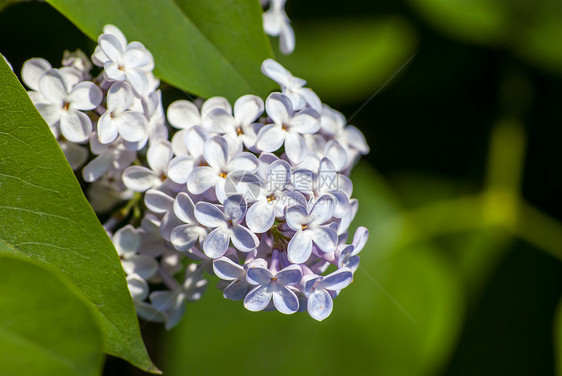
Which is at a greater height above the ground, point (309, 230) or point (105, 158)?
point (309, 230)

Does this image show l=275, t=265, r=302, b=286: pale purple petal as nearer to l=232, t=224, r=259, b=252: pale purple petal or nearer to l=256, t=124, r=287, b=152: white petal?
l=232, t=224, r=259, b=252: pale purple petal

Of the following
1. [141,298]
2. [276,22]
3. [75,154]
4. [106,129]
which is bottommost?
[141,298]

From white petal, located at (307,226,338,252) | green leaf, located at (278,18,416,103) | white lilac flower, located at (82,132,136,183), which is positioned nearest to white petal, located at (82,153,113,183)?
white lilac flower, located at (82,132,136,183)

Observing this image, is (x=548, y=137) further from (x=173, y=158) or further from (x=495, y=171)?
(x=173, y=158)

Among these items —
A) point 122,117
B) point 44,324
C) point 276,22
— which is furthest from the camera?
point 276,22

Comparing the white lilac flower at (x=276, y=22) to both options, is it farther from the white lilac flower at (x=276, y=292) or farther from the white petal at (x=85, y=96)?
the white lilac flower at (x=276, y=292)

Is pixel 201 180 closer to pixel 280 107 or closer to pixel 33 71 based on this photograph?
pixel 280 107

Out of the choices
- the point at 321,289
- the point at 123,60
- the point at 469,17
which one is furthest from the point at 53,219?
the point at 469,17
